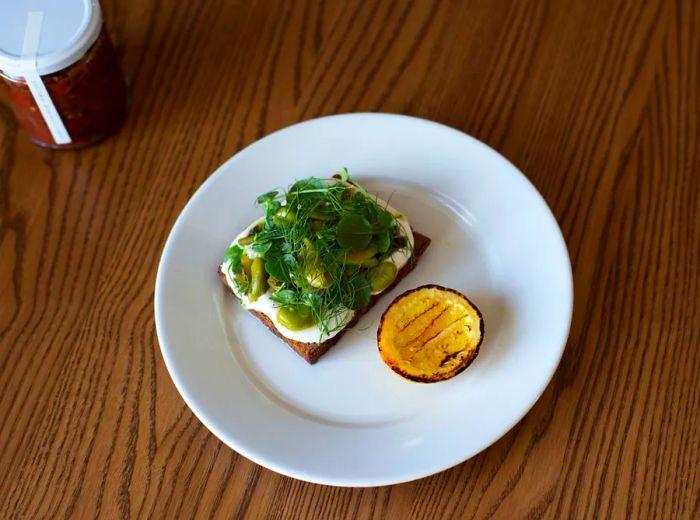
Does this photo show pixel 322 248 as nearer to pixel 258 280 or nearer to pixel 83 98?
Result: pixel 258 280

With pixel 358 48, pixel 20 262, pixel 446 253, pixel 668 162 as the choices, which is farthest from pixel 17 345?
pixel 668 162

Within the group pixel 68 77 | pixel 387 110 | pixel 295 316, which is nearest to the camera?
pixel 295 316

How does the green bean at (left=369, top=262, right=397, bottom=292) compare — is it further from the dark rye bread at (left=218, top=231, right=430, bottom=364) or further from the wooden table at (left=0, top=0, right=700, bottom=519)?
the wooden table at (left=0, top=0, right=700, bottom=519)

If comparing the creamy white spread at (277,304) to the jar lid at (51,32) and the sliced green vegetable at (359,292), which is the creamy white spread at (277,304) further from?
the jar lid at (51,32)

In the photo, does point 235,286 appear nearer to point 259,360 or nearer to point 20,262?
point 259,360

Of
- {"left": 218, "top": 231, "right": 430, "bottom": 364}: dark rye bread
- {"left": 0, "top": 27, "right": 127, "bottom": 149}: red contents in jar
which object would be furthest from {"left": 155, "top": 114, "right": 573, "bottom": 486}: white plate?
{"left": 0, "top": 27, "right": 127, "bottom": 149}: red contents in jar

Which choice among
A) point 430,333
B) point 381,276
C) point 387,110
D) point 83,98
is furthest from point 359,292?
point 83,98
